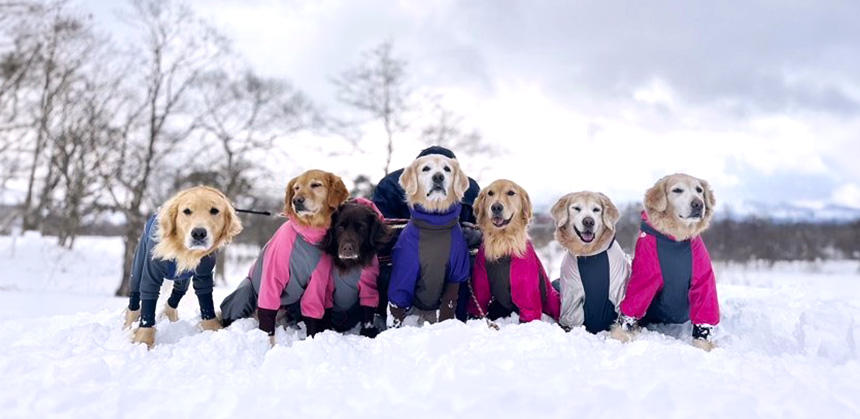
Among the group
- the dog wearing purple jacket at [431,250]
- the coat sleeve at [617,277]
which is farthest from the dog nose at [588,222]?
the dog wearing purple jacket at [431,250]

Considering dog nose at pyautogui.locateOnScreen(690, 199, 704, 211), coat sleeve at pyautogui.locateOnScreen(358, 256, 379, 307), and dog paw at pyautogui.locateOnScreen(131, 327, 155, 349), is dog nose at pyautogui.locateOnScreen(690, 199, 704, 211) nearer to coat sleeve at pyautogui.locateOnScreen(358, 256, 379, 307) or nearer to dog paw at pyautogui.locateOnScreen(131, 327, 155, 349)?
coat sleeve at pyautogui.locateOnScreen(358, 256, 379, 307)

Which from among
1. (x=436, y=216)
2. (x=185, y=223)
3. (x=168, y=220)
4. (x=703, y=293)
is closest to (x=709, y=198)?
(x=703, y=293)

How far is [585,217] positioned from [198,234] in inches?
122

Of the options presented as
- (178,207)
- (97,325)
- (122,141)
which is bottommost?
(97,325)

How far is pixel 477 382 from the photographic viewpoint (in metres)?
2.71

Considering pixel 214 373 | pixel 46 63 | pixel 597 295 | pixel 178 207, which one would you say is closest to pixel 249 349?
pixel 214 373

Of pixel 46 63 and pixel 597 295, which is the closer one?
pixel 597 295

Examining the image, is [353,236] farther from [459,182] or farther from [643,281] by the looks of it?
[643,281]

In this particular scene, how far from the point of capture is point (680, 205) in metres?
4.36

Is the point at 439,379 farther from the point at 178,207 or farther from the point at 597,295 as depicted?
the point at 178,207

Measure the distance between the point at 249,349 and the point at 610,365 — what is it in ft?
8.42

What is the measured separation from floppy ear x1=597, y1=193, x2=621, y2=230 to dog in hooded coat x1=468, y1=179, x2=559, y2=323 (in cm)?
63

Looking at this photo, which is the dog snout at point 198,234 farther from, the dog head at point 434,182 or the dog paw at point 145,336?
the dog head at point 434,182

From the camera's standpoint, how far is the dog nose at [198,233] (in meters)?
3.94
